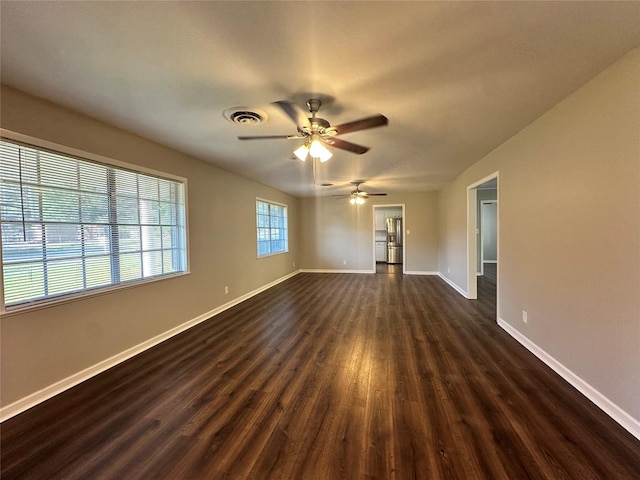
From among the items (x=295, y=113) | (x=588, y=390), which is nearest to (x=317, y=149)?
(x=295, y=113)

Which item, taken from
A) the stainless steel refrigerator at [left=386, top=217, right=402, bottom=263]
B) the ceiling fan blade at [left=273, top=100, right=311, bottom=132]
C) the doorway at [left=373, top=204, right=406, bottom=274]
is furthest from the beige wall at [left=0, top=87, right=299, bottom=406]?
the stainless steel refrigerator at [left=386, top=217, right=402, bottom=263]

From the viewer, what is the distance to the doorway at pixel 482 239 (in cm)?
454

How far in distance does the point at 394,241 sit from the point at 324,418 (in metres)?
8.46

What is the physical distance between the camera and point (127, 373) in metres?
2.50

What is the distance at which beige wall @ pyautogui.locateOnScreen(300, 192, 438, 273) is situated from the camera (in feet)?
25.0

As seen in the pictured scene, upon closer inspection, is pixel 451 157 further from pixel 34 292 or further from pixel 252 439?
pixel 34 292

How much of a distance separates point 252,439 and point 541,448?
1715mm

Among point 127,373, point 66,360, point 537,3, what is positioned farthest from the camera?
point 127,373

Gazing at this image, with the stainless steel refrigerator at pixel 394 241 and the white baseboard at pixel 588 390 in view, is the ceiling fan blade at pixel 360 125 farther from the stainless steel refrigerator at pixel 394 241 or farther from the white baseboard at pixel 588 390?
the stainless steel refrigerator at pixel 394 241

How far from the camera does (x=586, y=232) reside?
2.03 m

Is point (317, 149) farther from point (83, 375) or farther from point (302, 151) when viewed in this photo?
point (83, 375)

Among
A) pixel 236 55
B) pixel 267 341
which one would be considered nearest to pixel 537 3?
pixel 236 55

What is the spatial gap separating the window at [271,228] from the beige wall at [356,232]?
3.61 feet

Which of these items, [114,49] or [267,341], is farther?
[267,341]
